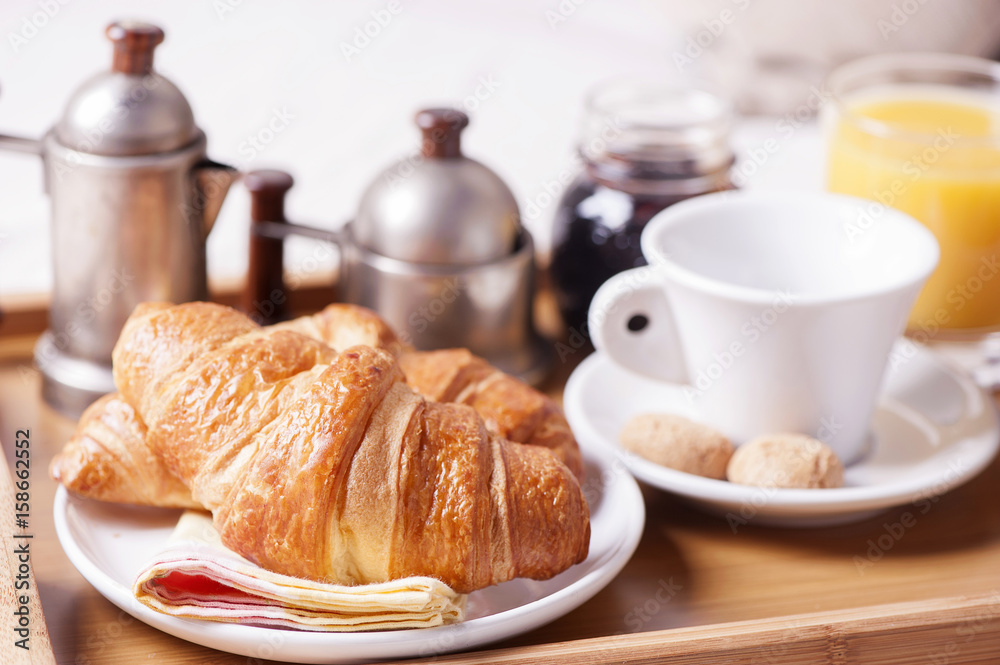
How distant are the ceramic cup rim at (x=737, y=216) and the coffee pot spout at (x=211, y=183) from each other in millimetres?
477

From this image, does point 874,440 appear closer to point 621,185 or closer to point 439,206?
point 621,185

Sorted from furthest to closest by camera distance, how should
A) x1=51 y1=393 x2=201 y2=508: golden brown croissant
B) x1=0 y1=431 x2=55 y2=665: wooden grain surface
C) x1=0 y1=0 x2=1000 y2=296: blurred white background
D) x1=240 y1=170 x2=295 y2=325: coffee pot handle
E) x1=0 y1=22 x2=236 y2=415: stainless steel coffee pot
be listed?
1. x1=0 y1=0 x2=1000 y2=296: blurred white background
2. x1=240 y1=170 x2=295 y2=325: coffee pot handle
3. x1=0 y1=22 x2=236 y2=415: stainless steel coffee pot
4. x1=51 y1=393 x2=201 y2=508: golden brown croissant
5. x1=0 y1=431 x2=55 y2=665: wooden grain surface

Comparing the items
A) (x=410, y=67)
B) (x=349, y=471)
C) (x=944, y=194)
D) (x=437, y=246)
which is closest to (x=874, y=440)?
(x=944, y=194)

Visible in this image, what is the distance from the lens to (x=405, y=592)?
79 centimetres

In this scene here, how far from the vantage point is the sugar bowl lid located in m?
1.14

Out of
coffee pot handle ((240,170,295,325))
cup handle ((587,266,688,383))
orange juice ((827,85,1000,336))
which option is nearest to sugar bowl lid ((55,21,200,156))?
coffee pot handle ((240,170,295,325))

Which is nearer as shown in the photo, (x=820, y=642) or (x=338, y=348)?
(x=820, y=642)

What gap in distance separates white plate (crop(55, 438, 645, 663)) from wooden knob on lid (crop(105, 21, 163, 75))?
48 centimetres

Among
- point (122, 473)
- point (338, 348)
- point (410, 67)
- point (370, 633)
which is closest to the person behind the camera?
point (370, 633)

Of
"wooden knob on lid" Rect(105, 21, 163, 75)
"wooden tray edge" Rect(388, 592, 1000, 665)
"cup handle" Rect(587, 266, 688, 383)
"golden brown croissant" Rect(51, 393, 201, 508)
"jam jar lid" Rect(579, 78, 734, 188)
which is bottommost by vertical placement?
"golden brown croissant" Rect(51, 393, 201, 508)

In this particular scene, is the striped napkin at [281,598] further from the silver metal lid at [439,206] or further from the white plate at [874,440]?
the silver metal lid at [439,206]

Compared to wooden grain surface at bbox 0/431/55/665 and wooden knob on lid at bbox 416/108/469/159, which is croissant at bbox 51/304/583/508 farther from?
wooden knob on lid at bbox 416/108/469/159

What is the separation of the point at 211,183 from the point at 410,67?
1648mm

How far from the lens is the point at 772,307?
101 cm
